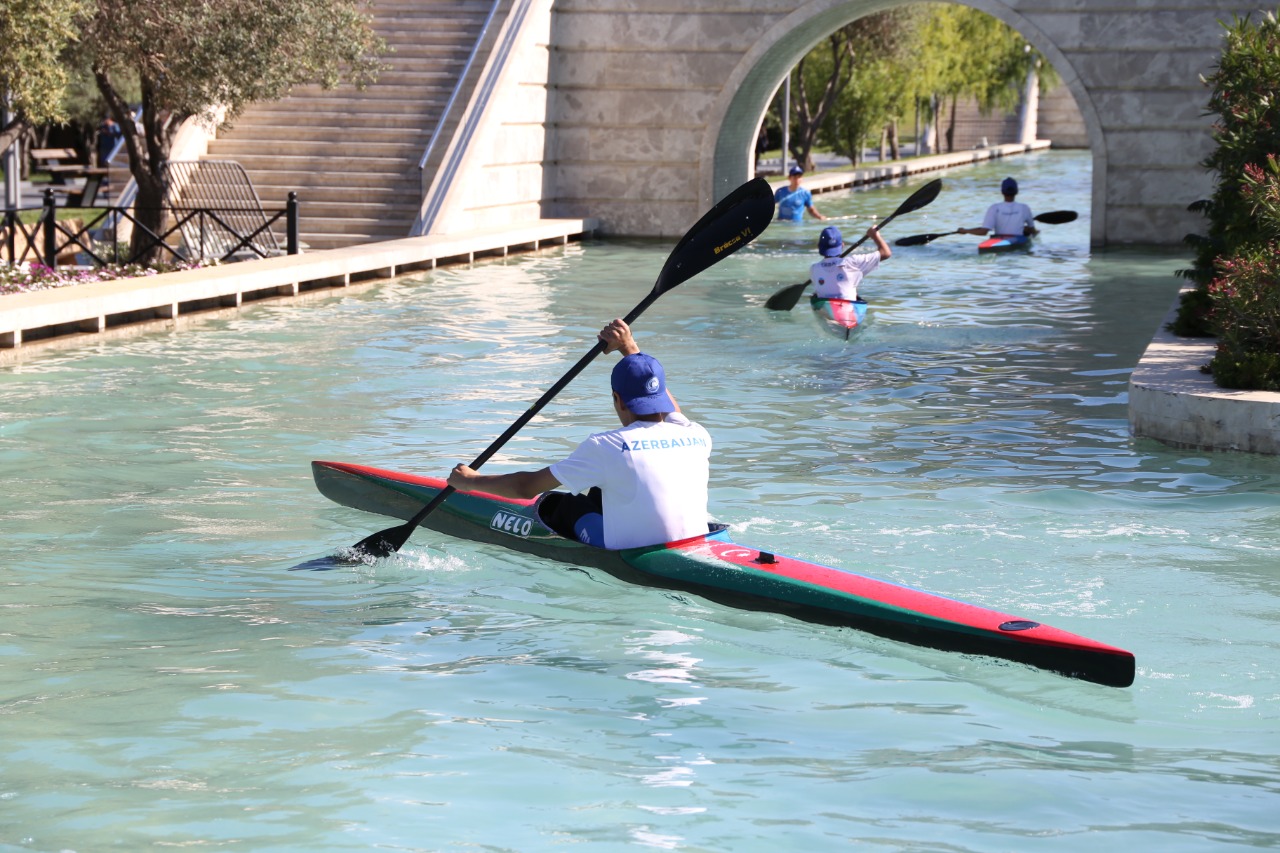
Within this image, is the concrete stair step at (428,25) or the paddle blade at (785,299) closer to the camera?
the paddle blade at (785,299)

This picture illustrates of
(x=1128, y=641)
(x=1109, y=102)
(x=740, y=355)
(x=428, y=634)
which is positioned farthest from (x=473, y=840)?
(x=1109, y=102)

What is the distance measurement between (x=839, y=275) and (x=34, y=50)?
782 centimetres

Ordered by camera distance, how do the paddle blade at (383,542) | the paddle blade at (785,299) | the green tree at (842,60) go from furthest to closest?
1. the green tree at (842,60)
2. the paddle blade at (785,299)
3. the paddle blade at (383,542)

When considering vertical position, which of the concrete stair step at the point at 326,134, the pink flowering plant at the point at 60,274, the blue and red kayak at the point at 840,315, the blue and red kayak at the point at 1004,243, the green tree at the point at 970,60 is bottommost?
the blue and red kayak at the point at 840,315

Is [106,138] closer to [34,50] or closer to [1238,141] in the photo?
[34,50]

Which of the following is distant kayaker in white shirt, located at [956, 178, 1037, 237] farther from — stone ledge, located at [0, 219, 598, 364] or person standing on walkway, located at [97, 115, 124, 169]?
person standing on walkway, located at [97, 115, 124, 169]

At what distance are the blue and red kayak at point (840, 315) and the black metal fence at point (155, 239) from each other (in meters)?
7.17

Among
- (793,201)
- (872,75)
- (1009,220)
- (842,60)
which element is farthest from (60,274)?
(872,75)

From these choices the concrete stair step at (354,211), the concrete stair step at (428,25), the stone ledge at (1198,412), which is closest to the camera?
the stone ledge at (1198,412)

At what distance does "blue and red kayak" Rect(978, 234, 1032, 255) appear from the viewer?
23.8m

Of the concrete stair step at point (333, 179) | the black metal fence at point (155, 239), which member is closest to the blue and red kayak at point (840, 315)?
the black metal fence at point (155, 239)

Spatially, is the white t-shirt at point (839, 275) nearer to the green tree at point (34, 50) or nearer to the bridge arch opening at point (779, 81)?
the green tree at point (34, 50)

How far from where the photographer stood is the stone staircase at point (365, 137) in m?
24.3

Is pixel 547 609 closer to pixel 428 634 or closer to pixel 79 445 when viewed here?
pixel 428 634
